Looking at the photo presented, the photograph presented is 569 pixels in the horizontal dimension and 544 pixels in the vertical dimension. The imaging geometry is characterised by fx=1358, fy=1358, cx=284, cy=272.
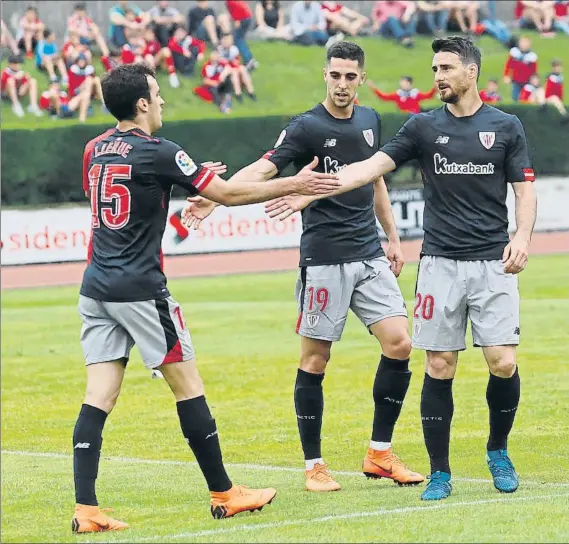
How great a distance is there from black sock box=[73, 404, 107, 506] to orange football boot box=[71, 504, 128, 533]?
0.14 feet

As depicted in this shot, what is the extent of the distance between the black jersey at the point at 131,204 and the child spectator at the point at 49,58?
23801mm

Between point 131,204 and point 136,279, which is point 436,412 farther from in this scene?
point 131,204

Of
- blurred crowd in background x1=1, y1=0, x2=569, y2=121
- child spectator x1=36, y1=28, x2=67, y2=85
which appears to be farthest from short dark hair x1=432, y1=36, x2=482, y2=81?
child spectator x1=36, y1=28, x2=67, y2=85

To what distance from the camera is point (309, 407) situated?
316 inches

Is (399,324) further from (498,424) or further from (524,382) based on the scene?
(524,382)

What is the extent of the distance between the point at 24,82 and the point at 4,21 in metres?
2.97

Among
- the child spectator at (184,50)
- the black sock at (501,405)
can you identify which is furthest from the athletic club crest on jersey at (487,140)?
the child spectator at (184,50)

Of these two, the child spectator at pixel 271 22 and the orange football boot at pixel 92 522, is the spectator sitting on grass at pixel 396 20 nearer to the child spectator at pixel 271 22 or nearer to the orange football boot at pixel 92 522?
the child spectator at pixel 271 22

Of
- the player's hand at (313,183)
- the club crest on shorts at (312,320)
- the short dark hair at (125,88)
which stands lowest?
the club crest on shorts at (312,320)

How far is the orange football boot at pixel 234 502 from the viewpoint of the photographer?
677cm

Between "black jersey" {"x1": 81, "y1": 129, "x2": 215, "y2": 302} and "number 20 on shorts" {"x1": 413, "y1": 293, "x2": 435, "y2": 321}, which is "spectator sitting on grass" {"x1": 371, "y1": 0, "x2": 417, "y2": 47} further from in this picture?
"black jersey" {"x1": 81, "y1": 129, "x2": 215, "y2": 302}

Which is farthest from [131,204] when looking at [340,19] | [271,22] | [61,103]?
[271,22]

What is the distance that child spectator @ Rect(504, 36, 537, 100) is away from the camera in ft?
105

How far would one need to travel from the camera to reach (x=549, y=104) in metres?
28.8
